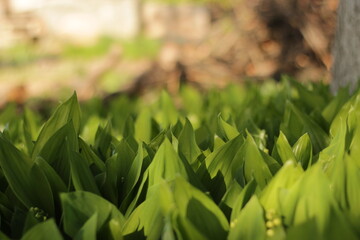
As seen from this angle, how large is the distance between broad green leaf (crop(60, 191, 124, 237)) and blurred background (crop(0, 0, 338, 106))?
4.23 metres

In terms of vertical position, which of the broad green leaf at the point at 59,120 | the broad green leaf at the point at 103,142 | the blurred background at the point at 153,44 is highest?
the broad green leaf at the point at 59,120

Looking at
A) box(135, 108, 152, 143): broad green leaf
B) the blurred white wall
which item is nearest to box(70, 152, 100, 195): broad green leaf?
box(135, 108, 152, 143): broad green leaf

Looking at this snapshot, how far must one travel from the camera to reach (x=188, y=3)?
43.5ft

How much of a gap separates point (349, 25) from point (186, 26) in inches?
386

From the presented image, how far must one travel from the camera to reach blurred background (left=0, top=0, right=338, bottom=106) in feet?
24.6

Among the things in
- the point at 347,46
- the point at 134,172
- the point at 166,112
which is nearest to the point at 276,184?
the point at 134,172

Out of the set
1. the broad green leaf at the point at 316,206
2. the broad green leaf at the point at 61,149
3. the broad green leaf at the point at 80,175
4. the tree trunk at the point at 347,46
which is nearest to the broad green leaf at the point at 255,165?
the broad green leaf at the point at 316,206

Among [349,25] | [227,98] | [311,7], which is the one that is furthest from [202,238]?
[311,7]

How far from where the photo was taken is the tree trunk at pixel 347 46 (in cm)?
313

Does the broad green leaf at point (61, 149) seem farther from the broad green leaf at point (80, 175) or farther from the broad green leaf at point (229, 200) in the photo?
the broad green leaf at point (229, 200)

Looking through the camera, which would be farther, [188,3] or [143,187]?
[188,3]

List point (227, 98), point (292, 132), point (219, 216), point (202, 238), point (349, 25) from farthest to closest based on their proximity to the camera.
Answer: point (227, 98), point (349, 25), point (292, 132), point (219, 216), point (202, 238)

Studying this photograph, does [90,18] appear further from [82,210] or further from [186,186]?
[186,186]

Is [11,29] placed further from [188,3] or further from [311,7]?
[311,7]
